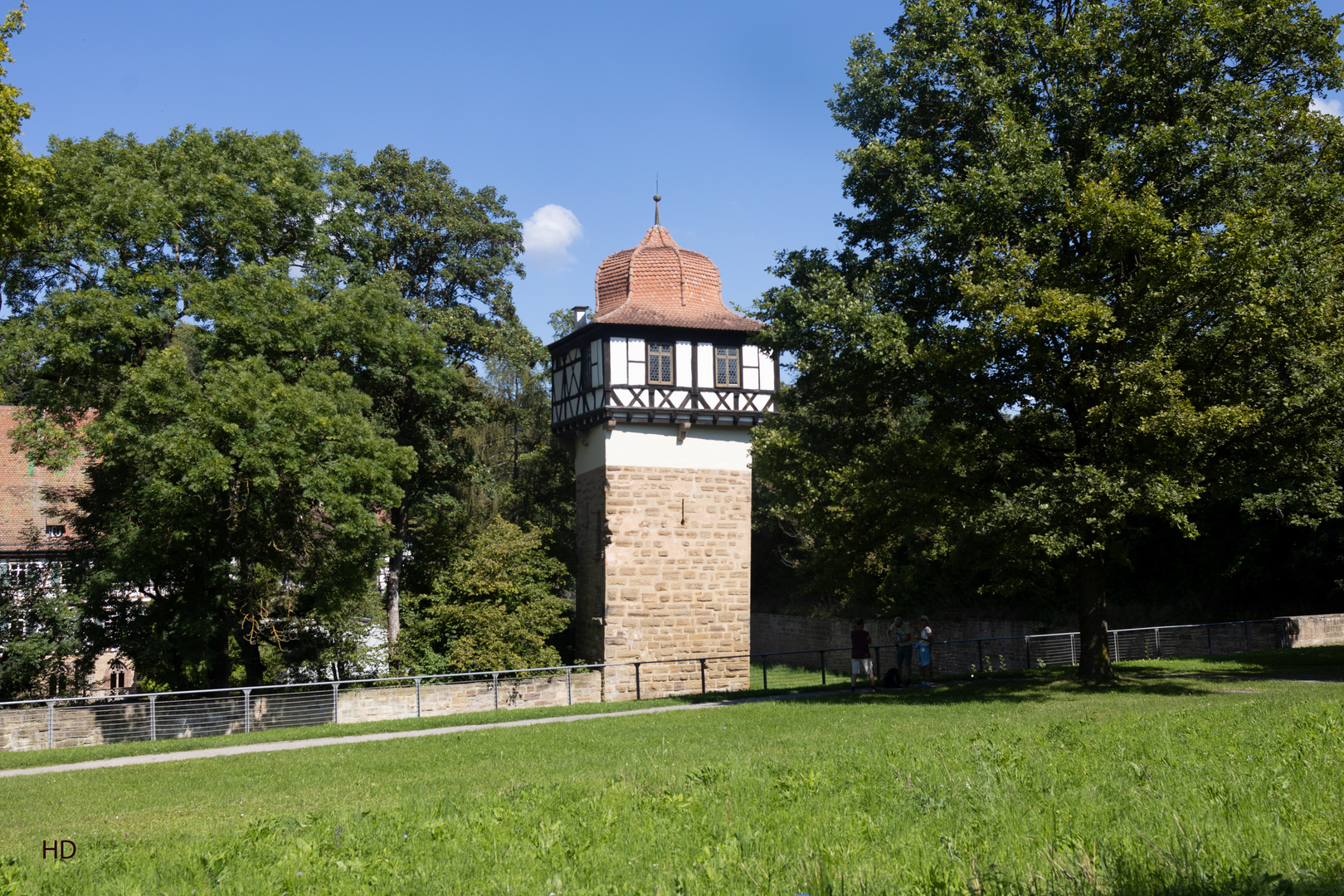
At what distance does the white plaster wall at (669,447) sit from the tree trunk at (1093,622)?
12.1 m

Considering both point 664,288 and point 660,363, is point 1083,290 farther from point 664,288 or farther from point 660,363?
Result: point 664,288

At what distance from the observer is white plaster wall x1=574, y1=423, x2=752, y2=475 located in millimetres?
27969

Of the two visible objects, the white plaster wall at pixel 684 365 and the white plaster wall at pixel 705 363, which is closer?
the white plaster wall at pixel 684 365

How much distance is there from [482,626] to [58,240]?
537 inches

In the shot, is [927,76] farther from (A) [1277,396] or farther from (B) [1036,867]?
(B) [1036,867]

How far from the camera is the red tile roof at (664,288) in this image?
28719mm

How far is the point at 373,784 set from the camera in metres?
9.59

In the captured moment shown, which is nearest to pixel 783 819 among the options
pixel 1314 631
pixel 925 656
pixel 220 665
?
pixel 925 656

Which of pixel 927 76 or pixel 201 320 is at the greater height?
pixel 927 76

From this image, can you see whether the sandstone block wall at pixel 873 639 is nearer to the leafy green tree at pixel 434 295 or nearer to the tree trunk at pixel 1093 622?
the tree trunk at pixel 1093 622

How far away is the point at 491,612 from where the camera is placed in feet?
88.7

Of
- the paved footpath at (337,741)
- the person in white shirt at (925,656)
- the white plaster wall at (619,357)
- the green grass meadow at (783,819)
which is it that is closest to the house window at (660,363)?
the white plaster wall at (619,357)

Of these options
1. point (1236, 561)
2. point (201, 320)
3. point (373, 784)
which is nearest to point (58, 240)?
→ point (201, 320)

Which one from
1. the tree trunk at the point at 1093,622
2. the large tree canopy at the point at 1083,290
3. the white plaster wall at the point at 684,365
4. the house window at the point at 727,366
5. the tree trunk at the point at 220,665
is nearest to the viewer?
the large tree canopy at the point at 1083,290
